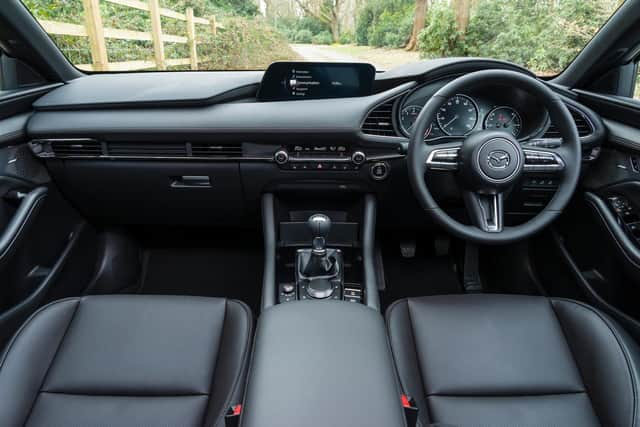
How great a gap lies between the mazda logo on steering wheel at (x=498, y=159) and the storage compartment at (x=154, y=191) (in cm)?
105

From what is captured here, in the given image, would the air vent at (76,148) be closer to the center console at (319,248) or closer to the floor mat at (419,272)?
the center console at (319,248)

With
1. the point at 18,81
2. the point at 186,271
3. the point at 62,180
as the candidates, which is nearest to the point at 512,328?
the point at 186,271

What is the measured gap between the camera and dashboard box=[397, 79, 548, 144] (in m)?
1.76

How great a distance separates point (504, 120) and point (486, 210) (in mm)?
524

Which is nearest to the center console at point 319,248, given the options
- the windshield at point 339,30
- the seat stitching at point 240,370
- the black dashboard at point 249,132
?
the black dashboard at point 249,132

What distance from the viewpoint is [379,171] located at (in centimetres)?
190

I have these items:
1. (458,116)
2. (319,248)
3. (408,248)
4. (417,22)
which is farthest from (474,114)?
(408,248)

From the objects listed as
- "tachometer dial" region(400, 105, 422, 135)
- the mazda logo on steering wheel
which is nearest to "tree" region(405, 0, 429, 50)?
"tachometer dial" region(400, 105, 422, 135)

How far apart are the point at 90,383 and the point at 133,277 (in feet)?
4.45

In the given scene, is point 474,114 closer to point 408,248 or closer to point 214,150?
point 408,248

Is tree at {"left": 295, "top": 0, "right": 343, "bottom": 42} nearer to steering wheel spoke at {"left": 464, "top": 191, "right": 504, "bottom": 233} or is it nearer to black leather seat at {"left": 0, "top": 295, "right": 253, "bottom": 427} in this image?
steering wheel spoke at {"left": 464, "top": 191, "right": 504, "bottom": 233}

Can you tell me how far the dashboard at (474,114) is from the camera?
1756mm

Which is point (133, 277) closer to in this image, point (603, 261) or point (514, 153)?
point (514, 153)

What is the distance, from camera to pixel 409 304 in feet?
4.84
